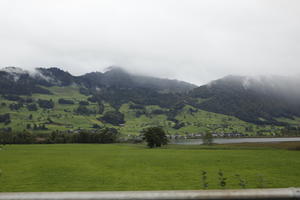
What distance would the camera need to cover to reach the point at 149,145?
123 metres

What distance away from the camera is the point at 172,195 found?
12.7 feet

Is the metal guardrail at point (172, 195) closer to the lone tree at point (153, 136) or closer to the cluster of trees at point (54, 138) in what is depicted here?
the lone tree at point (153, 136)

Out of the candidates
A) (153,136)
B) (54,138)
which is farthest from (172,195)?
(54,138)

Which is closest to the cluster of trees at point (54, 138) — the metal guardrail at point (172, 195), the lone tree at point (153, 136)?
the lone tree at point (153, 136)

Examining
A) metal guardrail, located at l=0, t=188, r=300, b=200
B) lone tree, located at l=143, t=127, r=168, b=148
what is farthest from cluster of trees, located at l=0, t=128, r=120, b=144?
metal guardrail, located at l=0, t=188, r=300, b=200

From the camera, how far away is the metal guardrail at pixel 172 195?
12.5 feet

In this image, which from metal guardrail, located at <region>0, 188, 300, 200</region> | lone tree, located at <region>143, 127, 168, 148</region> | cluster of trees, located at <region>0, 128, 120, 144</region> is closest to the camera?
metal guardrail, located at <region>0, 188, 300, 200</region>

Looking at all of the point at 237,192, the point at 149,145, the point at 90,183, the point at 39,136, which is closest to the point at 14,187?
the point at 90,183

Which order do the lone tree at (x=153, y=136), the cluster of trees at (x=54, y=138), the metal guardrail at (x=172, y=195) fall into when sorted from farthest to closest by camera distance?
the cluster of trees at (x=54, y=138) < the lone tree at (x=153, y=136) < the metal guardrail at (x=172, y=195)

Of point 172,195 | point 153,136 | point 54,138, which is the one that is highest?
point 172,195

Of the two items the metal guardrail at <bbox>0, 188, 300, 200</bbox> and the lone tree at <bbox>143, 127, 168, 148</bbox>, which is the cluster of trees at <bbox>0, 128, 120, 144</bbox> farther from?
the metal guardrail at <bbox>0, 188, 300, 200</bbox>

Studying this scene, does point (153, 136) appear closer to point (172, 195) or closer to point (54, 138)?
point (54, 138)

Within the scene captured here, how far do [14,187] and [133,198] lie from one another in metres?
28.9

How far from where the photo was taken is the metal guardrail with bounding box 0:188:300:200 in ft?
12.5
